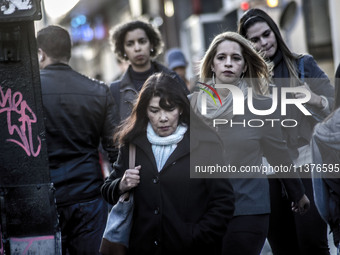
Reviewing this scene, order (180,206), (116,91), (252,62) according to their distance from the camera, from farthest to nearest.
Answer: (116,91)
(252,62)
(180,206)

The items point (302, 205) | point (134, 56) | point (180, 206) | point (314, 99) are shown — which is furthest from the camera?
point (134, 56)

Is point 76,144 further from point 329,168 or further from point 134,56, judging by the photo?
point 329,168

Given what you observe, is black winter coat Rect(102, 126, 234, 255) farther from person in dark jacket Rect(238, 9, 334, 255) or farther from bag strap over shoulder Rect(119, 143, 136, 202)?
person in dark jacket Rect(238, 9, 334, 255)

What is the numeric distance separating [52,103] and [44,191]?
0.87 meters

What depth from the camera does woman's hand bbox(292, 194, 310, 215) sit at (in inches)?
183

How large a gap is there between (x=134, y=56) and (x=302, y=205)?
7.91 feet

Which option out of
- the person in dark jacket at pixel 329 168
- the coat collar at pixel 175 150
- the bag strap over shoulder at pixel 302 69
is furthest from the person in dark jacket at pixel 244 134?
the coat collar at pixel 175 150

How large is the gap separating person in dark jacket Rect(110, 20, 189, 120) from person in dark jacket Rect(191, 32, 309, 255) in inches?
53.1

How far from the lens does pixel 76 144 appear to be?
16.9 ft

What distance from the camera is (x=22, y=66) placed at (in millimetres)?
4422

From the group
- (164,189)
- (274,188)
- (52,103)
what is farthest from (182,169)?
(52,103)

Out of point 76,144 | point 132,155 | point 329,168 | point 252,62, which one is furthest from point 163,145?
point 76,144

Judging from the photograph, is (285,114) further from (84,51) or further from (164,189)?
(84,51)

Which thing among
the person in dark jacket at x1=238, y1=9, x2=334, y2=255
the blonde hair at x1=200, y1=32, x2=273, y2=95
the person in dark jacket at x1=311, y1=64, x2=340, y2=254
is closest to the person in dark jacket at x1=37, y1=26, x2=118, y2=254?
the blonde hair at x1=200, y1=32, x2=273, y2=95
